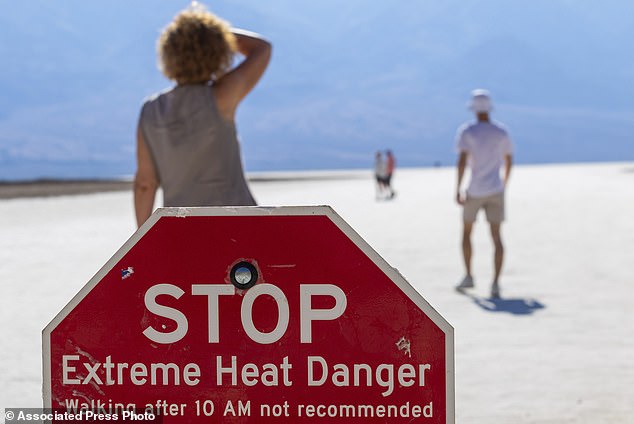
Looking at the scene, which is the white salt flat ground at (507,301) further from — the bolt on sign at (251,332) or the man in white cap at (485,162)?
the bolt on sign at (251,332)

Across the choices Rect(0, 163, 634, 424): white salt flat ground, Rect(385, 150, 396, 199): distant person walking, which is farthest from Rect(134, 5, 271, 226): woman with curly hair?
Rect(385, 150, 396, 199): distant person walking

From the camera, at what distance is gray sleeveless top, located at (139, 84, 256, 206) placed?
3586mm

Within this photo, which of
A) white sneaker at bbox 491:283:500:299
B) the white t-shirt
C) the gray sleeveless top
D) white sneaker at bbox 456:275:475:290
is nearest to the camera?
the gray sleeveless top

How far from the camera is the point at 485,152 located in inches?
345

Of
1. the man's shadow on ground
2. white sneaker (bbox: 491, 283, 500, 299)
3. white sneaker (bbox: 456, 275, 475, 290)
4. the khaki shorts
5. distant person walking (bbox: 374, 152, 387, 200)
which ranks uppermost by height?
distant person walking (bbox: 374, 152, 387, 200)

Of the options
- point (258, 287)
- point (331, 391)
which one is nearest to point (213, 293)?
point (258, 287)

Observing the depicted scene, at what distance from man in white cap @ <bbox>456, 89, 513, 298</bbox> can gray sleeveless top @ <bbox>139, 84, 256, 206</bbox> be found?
536cm

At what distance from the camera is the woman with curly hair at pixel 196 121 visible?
141 inches

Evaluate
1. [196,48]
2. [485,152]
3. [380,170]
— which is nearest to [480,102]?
[485,152]

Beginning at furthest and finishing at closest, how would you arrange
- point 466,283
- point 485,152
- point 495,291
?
point 466,283 → point 485,152 → point 495,291

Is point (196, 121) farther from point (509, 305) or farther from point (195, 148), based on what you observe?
point (509, 305)

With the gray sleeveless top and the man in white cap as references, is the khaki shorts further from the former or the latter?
the gray sleeveless top

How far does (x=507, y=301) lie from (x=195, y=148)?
524 centimetres

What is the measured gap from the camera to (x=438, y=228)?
672 inches
